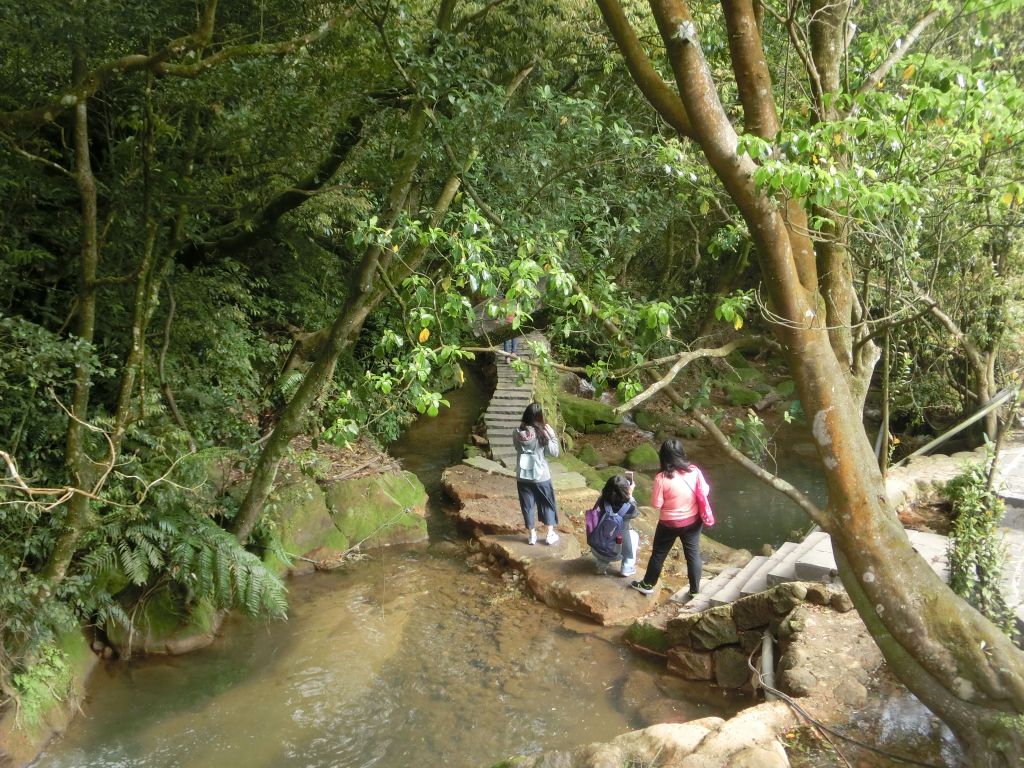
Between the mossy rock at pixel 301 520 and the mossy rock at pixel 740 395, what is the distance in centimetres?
1296

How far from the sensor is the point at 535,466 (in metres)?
7.91

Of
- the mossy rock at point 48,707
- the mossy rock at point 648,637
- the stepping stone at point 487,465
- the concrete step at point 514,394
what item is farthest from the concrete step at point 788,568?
the concrete step at point 514,394

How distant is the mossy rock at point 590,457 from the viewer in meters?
14.5

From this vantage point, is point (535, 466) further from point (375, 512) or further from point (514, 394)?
point (514, 394)

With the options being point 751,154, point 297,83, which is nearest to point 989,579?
point 751,154

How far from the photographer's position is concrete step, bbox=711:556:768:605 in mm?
6391

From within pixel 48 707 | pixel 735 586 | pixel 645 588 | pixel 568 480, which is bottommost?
pixel 48 707

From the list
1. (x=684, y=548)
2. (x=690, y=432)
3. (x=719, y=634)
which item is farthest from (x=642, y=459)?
(x=719, y=634)

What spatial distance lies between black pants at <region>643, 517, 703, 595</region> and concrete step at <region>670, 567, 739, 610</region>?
0.11m

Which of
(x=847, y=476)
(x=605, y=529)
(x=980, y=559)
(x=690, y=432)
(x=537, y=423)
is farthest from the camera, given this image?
(x=690, y=432)

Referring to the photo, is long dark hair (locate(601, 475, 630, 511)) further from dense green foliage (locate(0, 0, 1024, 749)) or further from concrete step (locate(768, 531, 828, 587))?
concrete step (locate(768, 531, 828, 587))

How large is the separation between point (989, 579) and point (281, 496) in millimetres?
7245

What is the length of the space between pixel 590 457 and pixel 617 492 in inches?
295

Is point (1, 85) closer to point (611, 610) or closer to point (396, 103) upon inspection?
point (396, 103)
